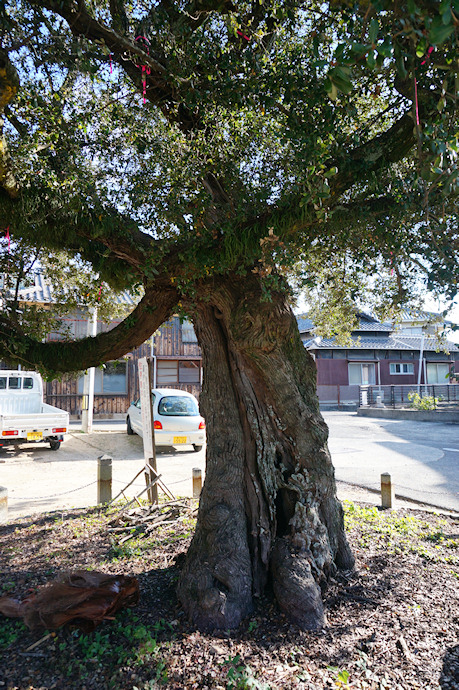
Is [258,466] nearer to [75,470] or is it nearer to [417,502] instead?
[417,502]

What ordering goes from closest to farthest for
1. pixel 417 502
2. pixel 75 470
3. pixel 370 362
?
pixel 417 502, pixel 75 470, pixel 370 362

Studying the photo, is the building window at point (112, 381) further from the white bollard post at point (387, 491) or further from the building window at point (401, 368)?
the building window at point (401, 368)

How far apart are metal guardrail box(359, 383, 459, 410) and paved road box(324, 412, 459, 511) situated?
6298 millimetres

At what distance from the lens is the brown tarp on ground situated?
9.75 feet

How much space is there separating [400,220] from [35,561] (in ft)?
15.6

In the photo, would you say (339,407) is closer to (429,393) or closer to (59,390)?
(429,393)

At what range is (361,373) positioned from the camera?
35.1 metres

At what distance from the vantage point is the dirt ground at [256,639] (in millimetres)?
2516

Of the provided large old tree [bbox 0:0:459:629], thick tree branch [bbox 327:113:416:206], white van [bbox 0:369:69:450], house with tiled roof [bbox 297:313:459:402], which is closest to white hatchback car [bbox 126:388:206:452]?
white van [bbox 0:369:69:450]

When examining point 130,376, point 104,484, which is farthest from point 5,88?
point 130,376

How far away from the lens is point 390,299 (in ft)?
19.9

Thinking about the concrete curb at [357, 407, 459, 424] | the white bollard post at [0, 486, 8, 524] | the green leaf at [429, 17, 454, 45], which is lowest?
the concrete curb at [357, 407, 459, 424]

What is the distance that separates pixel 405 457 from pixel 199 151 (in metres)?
9.99

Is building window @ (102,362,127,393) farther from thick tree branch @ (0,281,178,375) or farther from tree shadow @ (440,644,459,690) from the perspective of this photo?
tree shadow @ (440,644,459,690)
